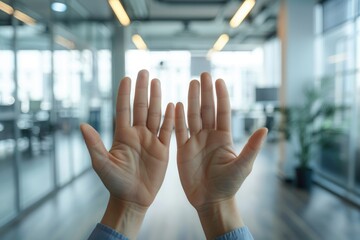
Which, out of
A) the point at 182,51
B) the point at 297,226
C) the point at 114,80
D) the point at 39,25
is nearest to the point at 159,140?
the point at 297,226

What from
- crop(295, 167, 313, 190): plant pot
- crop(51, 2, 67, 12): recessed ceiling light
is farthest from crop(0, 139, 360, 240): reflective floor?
crop(51, 2, 67, 12): recessed ceiling light

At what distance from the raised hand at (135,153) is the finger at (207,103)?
10cm

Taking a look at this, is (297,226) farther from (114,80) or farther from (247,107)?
(247,107)

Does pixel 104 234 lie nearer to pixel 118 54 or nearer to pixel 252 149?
pixel 252 149

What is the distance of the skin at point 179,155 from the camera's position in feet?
2.95

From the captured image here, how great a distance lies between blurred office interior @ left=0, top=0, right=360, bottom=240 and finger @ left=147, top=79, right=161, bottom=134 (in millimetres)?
1139

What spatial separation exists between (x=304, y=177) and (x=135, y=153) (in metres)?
5.02

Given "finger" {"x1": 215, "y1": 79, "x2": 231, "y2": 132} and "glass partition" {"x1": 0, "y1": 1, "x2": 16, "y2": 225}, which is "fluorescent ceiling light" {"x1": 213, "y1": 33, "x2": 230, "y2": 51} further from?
"finger" {"x1": 215, "y1": 79, "x2": 231, "y2": 132}

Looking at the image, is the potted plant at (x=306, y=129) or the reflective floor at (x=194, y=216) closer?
the reflective floor at (x=194, y=216)

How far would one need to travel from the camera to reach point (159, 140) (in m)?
0.99

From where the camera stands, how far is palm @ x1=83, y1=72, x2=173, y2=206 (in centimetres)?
92

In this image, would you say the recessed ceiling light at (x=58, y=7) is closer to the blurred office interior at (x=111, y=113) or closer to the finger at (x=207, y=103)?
the blurred office interior at (x=111, y=113)

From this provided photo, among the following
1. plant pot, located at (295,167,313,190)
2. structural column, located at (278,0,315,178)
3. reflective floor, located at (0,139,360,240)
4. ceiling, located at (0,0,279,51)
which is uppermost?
ceiling, located at (0,0,279,51)

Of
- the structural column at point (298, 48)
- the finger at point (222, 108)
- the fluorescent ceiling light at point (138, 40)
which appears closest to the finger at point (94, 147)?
the finger at point (222, 108)
